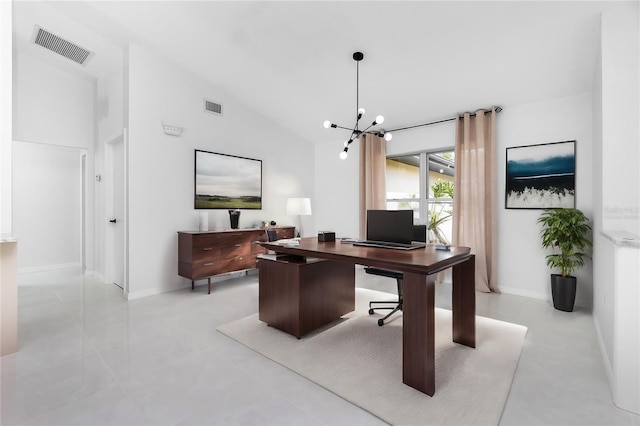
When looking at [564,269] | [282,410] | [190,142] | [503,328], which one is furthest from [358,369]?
[190,142]

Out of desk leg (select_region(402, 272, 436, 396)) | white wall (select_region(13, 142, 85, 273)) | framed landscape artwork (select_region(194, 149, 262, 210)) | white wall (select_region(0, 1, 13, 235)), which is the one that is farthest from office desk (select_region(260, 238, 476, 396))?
white wall (select_region(13, 142, 85, 273))

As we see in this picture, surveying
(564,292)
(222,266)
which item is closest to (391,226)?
(564,292)

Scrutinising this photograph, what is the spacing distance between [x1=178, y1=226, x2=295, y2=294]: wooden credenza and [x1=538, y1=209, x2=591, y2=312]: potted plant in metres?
3.60

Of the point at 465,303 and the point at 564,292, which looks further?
the point at 564,292

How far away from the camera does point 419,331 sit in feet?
6.10

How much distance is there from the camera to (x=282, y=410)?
1708 mm

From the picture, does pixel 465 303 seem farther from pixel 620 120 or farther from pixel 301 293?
pixel 620 120

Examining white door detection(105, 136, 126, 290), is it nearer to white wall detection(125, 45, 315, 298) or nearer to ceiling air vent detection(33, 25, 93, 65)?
white wall detection(125, 45, 315, 298)

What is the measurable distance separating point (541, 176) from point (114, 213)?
246 inches

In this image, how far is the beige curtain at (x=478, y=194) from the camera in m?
4.12

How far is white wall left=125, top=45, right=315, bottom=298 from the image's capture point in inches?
152

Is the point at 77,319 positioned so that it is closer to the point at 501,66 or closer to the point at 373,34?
the point at 373,34

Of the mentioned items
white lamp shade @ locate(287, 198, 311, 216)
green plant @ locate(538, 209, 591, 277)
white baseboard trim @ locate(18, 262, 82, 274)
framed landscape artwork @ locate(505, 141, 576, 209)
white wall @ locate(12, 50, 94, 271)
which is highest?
white wall @ locate(12, 50, 94, 271)

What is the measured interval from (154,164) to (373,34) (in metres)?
3.23
